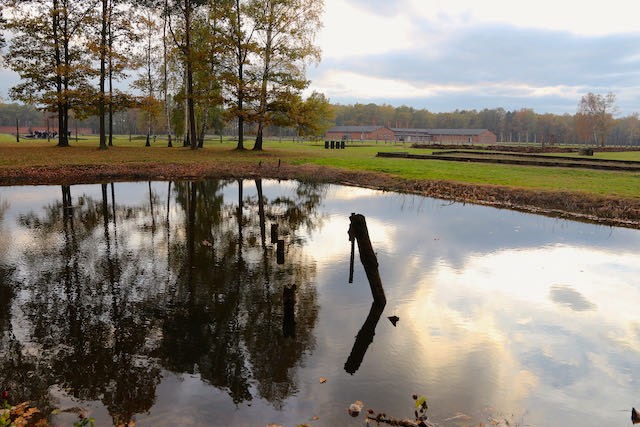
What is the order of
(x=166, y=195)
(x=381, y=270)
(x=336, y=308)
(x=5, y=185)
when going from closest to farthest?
(x=336, y=308) → (x=381, y=270) → (x=166, y=195) → (x=5, y=185)

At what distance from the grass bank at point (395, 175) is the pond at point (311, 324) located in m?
4.64

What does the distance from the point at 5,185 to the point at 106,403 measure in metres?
25.5

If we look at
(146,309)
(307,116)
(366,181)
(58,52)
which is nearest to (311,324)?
(146,309)

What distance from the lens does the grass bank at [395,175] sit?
21.3 meters

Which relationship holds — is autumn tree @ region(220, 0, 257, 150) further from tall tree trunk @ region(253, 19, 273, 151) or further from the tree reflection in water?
the tree reflection in water

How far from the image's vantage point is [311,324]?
8.73 m

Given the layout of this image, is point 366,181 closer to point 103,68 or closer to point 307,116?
point 307,116

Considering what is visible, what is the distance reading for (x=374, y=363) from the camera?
24.0 ft

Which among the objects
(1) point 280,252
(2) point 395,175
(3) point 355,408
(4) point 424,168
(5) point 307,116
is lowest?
(3) point 355,408

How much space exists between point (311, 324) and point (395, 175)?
2356cm

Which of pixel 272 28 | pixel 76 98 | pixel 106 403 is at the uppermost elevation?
pixel 272 28

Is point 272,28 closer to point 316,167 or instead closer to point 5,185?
Result: point 316,167

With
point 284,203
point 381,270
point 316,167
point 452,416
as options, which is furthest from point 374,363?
point 316,167

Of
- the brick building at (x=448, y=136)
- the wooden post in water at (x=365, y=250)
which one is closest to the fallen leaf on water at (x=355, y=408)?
the wooden post in water at (x=365, y=250)
